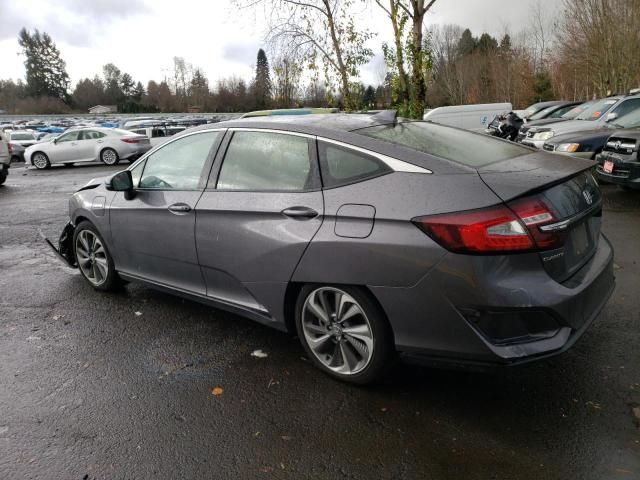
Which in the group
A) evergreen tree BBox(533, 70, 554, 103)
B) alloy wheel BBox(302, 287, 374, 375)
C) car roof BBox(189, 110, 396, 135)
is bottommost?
alloy wheel BBox(302, 287, 374, 375)

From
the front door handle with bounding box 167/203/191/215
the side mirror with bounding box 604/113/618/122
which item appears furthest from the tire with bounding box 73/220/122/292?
the side mirror with bounding box 604/113/618/122

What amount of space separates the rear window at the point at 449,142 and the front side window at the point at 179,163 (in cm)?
129

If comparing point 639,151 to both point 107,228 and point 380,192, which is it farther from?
point 107,228

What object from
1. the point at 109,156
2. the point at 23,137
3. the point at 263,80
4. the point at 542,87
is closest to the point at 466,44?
the point at 542,87

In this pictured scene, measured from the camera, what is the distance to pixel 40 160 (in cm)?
2083

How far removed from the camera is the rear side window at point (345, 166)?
2.92 meters

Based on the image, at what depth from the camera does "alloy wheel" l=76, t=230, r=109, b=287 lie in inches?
193

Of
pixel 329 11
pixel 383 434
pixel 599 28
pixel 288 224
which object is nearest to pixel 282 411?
pixel 383 434

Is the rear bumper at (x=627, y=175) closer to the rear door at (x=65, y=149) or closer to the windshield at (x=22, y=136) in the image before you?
the rear door at (x=65, y=149)

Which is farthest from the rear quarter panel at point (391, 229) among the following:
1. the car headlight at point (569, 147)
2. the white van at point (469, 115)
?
the white van at point (469, 115)

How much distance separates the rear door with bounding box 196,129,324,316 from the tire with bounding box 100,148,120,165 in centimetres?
1834

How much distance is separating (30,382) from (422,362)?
2490 millimetres

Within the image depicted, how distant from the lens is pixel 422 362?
2783 mm

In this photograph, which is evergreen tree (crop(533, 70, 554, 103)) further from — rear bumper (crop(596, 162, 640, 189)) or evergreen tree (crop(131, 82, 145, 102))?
evergreen tree (crop(131, 82, 145, 102))
